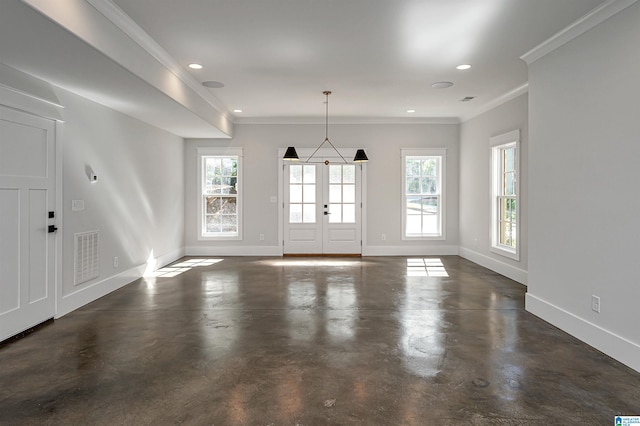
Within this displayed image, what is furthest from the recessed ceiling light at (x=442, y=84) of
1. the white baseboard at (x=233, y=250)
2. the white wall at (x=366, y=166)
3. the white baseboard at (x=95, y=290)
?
the white baseboard at (x=95, y=290)

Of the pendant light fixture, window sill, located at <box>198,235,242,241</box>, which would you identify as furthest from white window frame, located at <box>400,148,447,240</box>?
window sill, located at <box>198,235,242,241</box>

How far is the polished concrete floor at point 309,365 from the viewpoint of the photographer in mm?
2285

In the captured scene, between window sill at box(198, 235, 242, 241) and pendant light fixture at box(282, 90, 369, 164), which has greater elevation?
pendant light fixture at box(282, 90, 369, 164)

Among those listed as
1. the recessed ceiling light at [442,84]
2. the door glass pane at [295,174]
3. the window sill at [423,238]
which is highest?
the recessed ceiling light at [442,84]

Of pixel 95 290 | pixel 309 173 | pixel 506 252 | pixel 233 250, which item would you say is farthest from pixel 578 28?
pixel 233 250

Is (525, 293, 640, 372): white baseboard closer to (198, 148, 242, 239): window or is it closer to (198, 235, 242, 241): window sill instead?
(198, 235, 242, 241): window sill

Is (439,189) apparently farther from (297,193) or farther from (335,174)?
(297,193)

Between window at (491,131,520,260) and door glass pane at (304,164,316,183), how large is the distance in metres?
3.46

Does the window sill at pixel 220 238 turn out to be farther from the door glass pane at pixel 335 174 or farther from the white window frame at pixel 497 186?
the white window frame at pixel 497 186

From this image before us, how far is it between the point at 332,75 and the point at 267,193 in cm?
355

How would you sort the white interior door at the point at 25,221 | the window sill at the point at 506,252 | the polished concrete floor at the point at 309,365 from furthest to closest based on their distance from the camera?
the window sill at the point at 506,252
the white interior door at the point at 25,221
the polished concrete floor at the point at 309,365

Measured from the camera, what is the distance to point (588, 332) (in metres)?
3.35

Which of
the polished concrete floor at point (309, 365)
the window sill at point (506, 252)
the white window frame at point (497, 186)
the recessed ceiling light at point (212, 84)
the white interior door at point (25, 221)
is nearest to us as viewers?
the polished concrete floor at point (309, 365)

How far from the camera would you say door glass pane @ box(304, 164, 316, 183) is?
8.06m
